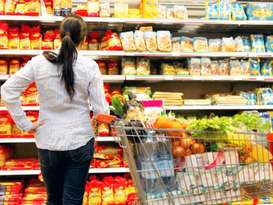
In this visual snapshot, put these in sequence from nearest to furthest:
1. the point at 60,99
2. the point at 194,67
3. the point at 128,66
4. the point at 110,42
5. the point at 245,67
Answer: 1. the point at 60,99
2. the point at 110,42
3. the point at 128,66
4. the point at 194,67
5. the point at 245,67

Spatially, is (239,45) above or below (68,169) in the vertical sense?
above

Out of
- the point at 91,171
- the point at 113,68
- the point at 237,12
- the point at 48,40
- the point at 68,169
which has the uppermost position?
the point at 237,12

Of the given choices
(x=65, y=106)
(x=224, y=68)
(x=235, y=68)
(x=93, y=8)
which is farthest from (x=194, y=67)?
(x=65, y=106)

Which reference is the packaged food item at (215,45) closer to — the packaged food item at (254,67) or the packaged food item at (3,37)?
the packaged food item at (254,67)

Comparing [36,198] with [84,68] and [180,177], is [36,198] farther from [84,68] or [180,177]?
[180,177]

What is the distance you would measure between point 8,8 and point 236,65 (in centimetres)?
232

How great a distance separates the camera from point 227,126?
6.67ft

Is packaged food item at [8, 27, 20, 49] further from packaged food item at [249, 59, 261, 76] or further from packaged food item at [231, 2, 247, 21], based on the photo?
packaged food item at [249, 59, 261, 76]

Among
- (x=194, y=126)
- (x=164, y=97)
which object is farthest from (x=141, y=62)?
(x=194, y=126)

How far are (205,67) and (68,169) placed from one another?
94.1 inches

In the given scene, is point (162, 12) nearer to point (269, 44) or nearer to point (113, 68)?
point (113, 68)

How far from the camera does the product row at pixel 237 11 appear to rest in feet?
14.2

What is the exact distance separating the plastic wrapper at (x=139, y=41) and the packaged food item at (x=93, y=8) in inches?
16.7

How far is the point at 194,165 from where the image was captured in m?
1.99
